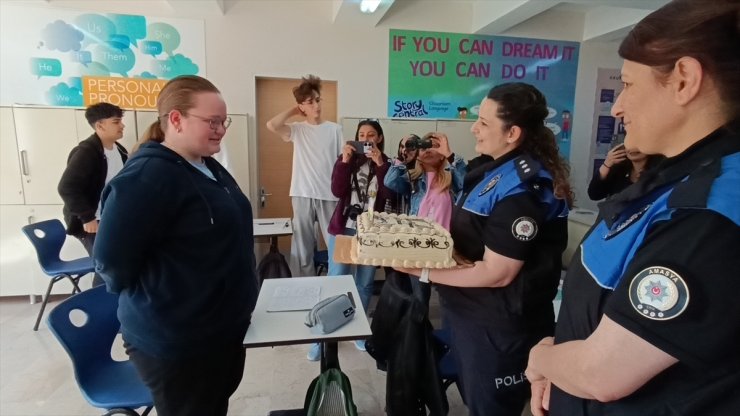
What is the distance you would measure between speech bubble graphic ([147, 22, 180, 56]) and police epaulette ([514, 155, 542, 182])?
147 inches

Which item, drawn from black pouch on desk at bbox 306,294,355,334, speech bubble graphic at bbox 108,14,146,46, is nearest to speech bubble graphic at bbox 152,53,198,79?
speech bubble graphic at bbox 108,14,146,46

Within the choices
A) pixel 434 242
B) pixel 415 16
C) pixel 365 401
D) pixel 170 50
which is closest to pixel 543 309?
pixel 434 242

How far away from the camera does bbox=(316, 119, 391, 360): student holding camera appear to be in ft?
Answer: 8.50

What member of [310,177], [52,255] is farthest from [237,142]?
[52,255]

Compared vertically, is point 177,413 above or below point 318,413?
above

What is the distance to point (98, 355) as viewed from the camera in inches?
63.3

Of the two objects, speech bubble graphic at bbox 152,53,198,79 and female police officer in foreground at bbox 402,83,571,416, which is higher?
speech bubble graphic at bbox 152,53,198,79

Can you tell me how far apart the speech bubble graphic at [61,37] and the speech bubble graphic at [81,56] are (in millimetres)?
41

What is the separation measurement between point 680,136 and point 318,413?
5.17 feet

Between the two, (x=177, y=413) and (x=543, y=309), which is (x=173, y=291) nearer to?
(x=177, y=413)

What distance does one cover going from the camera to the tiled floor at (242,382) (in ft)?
7.07

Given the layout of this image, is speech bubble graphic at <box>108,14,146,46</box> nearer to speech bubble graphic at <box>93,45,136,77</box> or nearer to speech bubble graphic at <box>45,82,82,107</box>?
speech bubble graphic at <box>93,45,136,77</box>

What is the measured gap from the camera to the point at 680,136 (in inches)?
22.2

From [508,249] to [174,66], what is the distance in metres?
3.81
